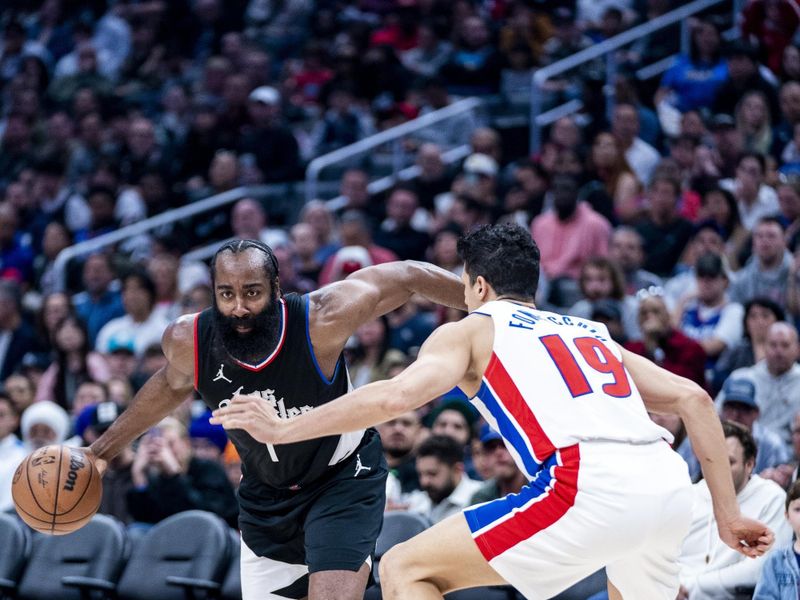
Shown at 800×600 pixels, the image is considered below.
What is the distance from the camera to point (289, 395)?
564 cm

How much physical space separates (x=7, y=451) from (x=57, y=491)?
443 cm

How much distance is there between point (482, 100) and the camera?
14.9 m

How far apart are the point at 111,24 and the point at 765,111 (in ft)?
33.3

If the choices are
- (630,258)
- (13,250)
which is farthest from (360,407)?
(13,250)

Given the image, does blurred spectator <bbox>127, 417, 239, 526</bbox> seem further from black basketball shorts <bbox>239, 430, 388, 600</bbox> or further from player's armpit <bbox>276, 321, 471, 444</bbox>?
player's armpit <bbox>276, 321, 471, 444</bbox>

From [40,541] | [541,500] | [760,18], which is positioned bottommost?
[40,541]

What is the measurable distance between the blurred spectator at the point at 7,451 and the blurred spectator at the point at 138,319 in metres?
1.69

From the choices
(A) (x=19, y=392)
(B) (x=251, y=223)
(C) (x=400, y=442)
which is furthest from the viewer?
(B) (x=251, y=223)

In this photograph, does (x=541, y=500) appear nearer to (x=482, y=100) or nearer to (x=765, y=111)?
(x=765, y=111)

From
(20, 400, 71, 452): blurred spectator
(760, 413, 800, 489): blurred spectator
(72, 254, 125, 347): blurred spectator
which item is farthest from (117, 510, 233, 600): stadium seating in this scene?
(72, 254, 125, 347): blurred spectator

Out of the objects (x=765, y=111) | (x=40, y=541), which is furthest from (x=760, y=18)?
(x=40, y=541)

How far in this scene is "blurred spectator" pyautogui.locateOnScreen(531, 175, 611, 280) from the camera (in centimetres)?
1142

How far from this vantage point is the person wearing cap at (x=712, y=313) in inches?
383

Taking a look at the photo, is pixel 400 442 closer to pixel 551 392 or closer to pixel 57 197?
pixel 551 392
